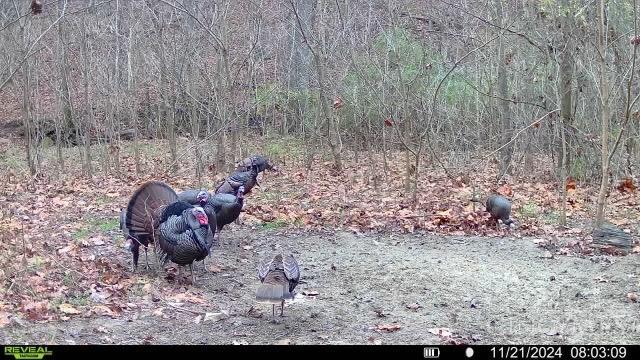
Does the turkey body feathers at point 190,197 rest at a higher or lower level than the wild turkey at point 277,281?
higher

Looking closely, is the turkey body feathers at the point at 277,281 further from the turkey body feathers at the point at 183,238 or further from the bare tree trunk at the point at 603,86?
the bare tree trunk at the point at 603,86

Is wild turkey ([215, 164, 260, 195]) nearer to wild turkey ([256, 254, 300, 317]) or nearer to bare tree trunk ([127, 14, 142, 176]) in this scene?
wild turkey ([256, 254, 300, 317])

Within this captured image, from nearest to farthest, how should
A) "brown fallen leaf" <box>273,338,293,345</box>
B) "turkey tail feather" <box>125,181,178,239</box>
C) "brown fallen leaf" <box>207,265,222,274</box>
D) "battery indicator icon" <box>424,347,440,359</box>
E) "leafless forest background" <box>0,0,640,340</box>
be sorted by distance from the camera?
"battery indicator icon" <box>424,347,440,359</box> < "brown fallen leaf" <box>273,338,293,345</box> < "turkey tail feather" <box>125,181,178,239</box> < "brown fallen leaf" <box>207,265,222,274</box> < "leafless forest background" <box>0,0,640,340</box>

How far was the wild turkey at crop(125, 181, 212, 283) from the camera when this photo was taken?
789 cm

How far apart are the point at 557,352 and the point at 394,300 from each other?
2.14m

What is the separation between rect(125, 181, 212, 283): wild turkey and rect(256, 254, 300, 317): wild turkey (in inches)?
47.5

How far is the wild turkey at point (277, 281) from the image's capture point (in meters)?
6.64

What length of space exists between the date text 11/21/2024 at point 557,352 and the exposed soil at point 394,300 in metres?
0.46

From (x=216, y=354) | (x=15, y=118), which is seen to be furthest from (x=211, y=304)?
(x=15, y=118)

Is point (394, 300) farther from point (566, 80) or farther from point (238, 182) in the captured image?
point (566, 80)

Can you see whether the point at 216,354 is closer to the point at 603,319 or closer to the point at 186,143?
the point at 603,319

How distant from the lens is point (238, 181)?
434 inches

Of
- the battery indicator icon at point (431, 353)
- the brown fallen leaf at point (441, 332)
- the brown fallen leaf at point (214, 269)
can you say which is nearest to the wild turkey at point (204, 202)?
the brown fallen leaf at point (214, 269)

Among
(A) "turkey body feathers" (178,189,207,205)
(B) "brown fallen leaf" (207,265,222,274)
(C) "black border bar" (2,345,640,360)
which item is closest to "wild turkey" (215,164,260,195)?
(A) "turkey body feathers" (178,189,207,205)
